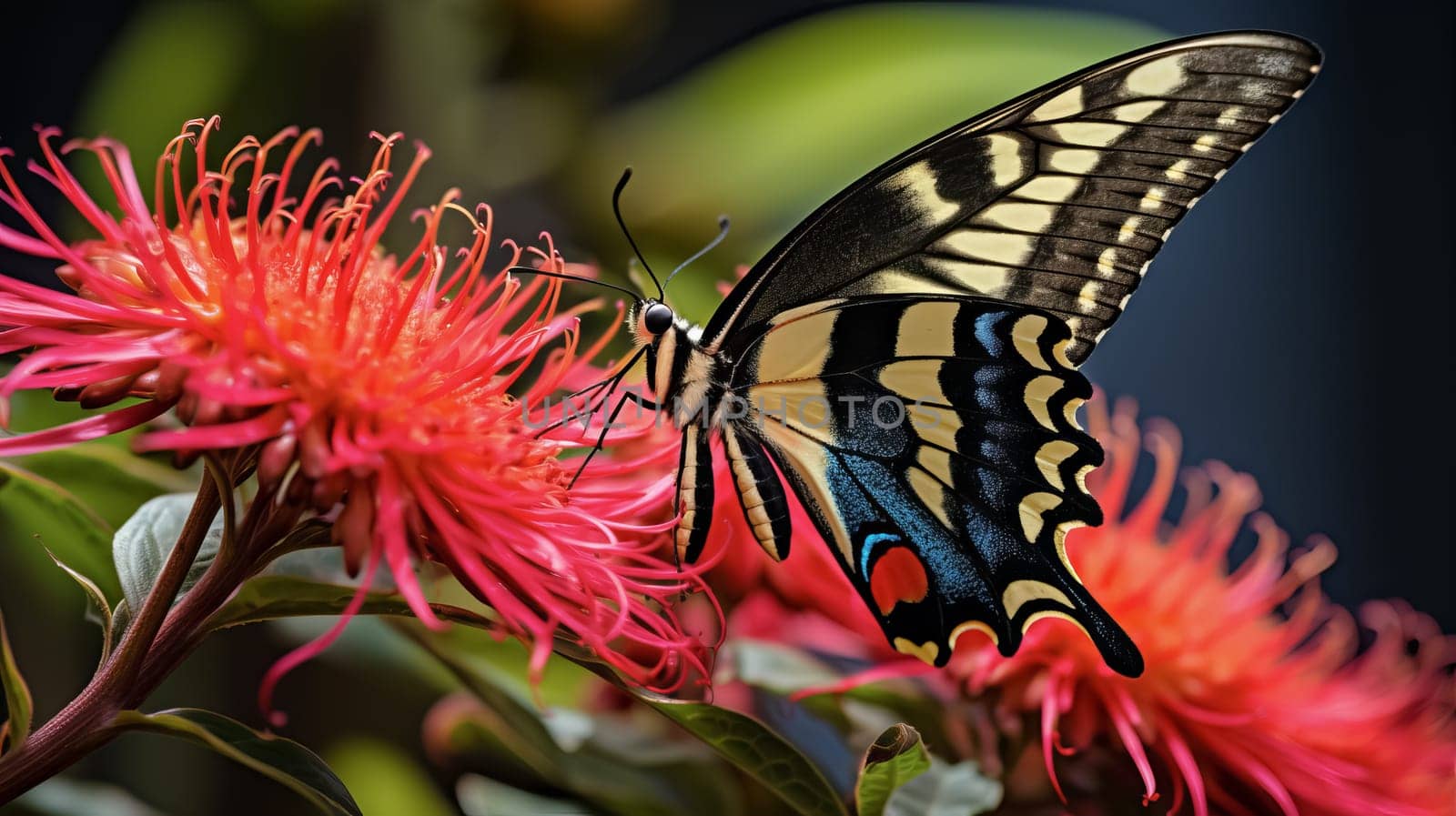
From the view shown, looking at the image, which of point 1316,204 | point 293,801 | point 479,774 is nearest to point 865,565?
point 479,774

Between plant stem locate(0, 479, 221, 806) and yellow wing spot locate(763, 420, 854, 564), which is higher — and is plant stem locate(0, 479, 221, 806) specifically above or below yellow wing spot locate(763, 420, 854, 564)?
below

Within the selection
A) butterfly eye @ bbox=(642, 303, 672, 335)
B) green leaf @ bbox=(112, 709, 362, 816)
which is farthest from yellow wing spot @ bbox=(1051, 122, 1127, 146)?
green leaf @ bbox=(112, 709, 362, 816)

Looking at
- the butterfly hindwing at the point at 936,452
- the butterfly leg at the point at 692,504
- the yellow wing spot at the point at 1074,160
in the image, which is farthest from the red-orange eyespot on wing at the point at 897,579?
the yellow wing spot at the point at 1074,160

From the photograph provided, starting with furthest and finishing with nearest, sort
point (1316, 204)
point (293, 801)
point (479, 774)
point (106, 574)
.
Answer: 1. point (1316, 204)
2. point (293, 801)
3. point (479, 774)
4. point (106, 574)

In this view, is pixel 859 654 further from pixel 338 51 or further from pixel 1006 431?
pixel 338 51

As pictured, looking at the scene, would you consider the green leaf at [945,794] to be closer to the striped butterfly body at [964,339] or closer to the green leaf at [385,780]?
the striped butterfly body at [964,339]

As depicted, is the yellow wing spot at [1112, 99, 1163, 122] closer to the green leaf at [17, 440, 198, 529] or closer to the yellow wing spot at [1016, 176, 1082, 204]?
the yellow wing spot at [1016, 176, 1082, 204]
